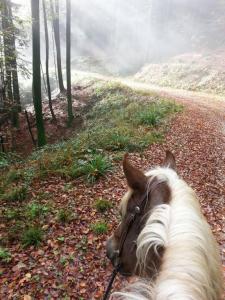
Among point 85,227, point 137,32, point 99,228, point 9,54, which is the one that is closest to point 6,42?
point 9,54

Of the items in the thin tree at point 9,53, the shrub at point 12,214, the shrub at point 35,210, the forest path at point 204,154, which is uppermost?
the thin tree at point 9,53

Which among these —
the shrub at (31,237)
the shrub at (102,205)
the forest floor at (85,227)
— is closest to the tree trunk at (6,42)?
the forest floor at (85,227)

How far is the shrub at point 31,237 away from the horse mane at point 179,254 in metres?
4.29

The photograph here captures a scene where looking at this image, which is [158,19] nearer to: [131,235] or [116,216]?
[116,216]

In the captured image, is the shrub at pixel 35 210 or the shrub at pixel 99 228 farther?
the shrub at pixel 35 210

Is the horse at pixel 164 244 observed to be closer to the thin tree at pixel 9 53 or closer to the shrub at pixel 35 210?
the shrub at pixel 35 210

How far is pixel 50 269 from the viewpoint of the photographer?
5.16 m

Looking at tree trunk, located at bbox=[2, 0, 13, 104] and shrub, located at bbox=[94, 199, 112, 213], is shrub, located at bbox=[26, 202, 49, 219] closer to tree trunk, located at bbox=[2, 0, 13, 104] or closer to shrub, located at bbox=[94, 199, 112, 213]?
shrub, located at bbox=[94, 199, 112, 213]

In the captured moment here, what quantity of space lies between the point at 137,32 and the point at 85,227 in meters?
45.7

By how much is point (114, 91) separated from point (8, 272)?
1993 cm

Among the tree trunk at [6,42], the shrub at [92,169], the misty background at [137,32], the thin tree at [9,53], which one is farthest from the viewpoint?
the misty background at [137,32]

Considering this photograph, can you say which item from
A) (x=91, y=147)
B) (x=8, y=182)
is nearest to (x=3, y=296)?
(x=8, y=182)

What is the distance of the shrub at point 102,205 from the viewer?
6.74 metres

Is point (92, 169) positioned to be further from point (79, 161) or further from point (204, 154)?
point (204, 154)
